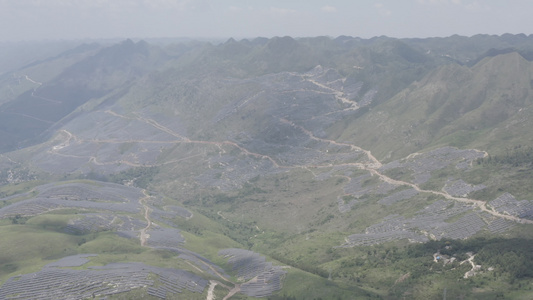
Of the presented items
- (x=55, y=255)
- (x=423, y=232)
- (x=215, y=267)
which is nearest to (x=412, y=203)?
(x=423, y=232)

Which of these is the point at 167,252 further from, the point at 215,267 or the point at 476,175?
the point at 476,175

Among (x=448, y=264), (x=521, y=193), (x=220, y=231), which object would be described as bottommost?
(x=220, y=231)

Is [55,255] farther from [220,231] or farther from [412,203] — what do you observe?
[412,203]

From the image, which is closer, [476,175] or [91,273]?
[91,273]

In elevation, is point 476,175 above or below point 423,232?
above

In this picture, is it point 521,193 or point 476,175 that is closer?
point 521,193

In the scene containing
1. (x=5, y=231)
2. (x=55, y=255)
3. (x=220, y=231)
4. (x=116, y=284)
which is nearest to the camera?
(x=116, y=284)

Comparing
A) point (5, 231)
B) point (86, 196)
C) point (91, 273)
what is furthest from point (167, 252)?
point (86, 196)

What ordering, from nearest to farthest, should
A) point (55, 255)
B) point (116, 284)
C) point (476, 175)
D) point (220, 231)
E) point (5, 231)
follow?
point (116, 284) → point (55, 255) → point (5, 231) → point (476, 175) → point (220, 231)

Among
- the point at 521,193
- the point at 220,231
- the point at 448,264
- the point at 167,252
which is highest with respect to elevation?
the point at 521,193
